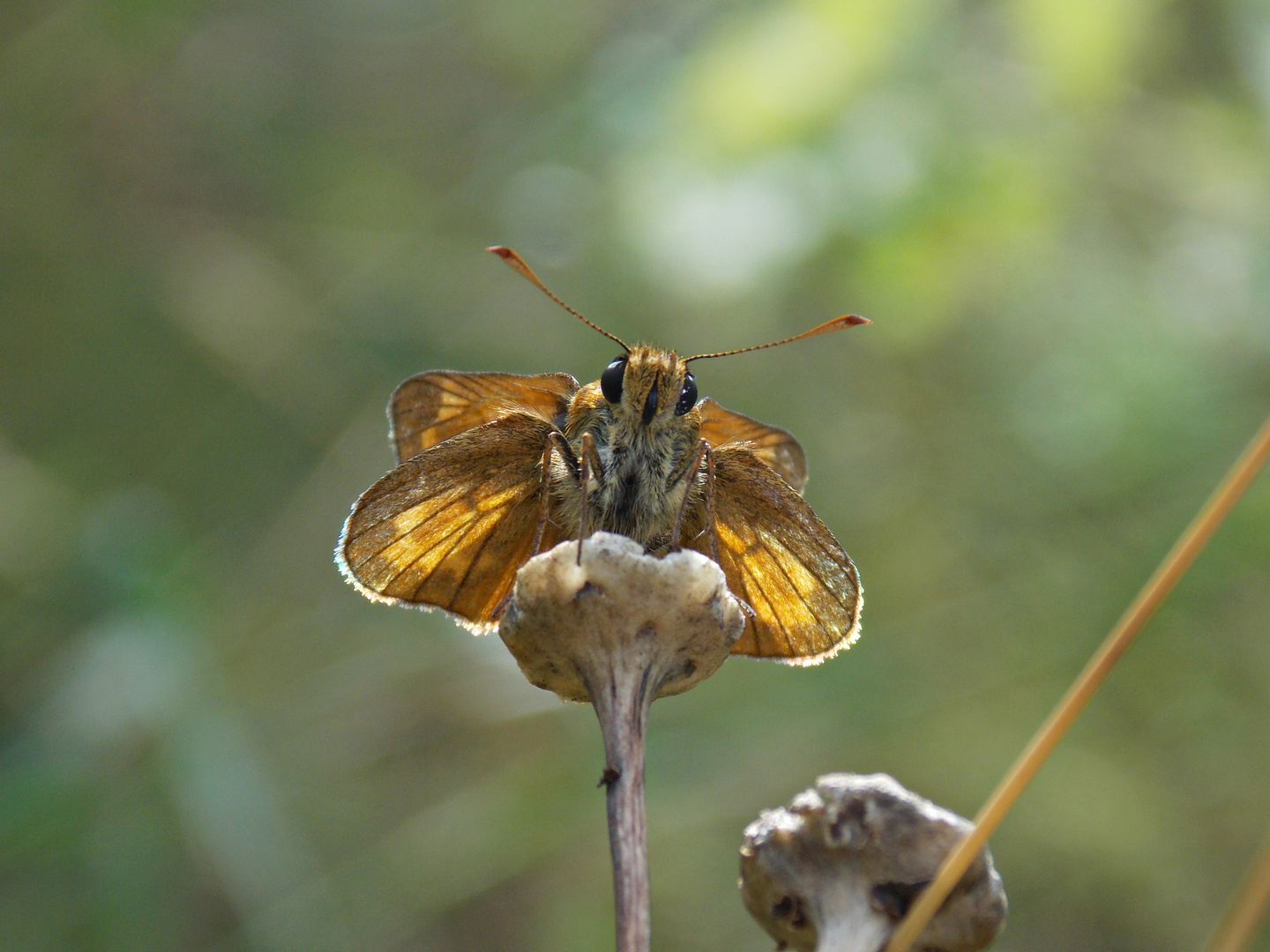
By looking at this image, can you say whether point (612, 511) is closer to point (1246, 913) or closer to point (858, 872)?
point (858, 872)

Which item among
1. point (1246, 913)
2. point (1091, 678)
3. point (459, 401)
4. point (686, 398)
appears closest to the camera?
point (1246, 913)

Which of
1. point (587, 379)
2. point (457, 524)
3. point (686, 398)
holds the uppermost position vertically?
point (686, 398)

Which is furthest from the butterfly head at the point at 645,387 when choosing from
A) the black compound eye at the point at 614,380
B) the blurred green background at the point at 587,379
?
the blurred green background at the point at 587,379

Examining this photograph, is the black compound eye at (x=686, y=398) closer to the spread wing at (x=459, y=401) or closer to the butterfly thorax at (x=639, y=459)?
the butterfly thorax at (x=639, y=459)

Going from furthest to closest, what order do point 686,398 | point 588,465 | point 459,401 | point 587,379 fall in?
point 587,379 < point 459,401 < point 686,398 < point 588,465

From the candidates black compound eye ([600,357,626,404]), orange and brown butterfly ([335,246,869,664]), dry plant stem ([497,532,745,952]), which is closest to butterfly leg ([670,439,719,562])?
orange and brown butterfly ([335,246,869,664])

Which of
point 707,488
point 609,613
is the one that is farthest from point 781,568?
point 609,613

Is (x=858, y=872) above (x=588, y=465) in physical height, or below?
below

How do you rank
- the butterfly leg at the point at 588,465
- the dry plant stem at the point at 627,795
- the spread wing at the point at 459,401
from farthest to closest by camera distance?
the spread wing at the point at 459,401
the butterfly leg at the point at 588,465
the dry plant stem at the point at 627,795
